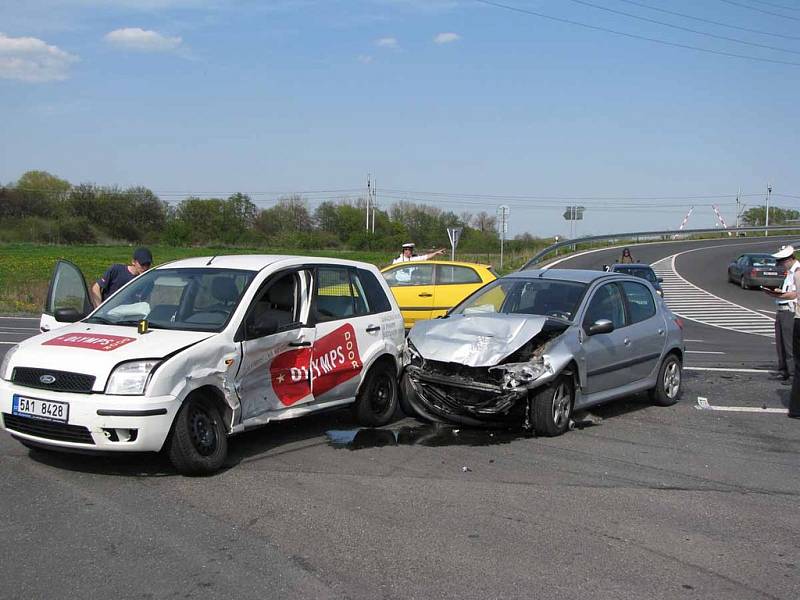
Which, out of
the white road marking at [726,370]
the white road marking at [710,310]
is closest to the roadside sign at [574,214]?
the white road marking at [710,310]

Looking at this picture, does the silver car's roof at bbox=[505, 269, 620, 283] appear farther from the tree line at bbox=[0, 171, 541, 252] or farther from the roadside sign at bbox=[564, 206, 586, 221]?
the tree line at bbox=[0, 171, 541, 252]

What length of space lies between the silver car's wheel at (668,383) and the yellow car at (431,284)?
22.1 feet

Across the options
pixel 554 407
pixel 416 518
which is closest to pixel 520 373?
pixel 554 407

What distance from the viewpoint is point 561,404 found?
823 cm

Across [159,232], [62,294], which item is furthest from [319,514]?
[159,232]

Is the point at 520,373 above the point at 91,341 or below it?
below

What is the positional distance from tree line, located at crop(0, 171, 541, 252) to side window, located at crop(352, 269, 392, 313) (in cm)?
6868

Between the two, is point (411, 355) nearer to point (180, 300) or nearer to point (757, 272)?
point (180, 300)

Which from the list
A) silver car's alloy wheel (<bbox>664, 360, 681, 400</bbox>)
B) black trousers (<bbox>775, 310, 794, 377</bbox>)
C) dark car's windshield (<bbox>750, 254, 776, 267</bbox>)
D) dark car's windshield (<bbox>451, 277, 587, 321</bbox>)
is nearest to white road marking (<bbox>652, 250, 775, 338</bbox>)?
dark car's windshield (<bbox>750, 254, 776, 267</bbox>)

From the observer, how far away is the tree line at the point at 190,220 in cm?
8006

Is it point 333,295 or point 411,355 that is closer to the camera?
point 333,295

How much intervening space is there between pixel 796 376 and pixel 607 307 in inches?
88.4

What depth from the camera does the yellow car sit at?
55.2 feet

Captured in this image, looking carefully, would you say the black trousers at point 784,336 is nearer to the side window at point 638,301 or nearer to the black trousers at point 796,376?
the black trousers at point 796,376
